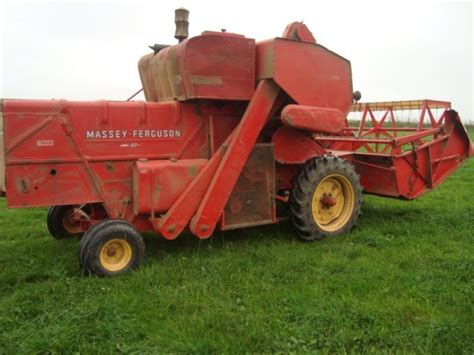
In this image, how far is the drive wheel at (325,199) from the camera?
5777mm

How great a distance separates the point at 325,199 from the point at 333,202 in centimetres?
11

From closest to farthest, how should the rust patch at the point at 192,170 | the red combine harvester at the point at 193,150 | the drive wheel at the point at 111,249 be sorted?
1. the drive wheel at the point at 111,249
2. the red combine harvester at the point at 193,150
3. the rust patch at the point at 192,170

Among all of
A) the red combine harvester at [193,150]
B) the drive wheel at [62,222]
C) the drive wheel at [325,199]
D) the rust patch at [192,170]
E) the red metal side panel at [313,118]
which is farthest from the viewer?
the drive wheel at [62,222]

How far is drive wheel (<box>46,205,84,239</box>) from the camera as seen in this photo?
602cm

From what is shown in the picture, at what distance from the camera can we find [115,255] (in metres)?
4.71

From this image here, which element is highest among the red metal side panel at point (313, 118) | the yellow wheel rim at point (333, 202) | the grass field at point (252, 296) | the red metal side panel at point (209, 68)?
the red metal side panel at point (209, 68)

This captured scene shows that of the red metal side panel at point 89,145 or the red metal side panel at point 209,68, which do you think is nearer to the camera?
the red metal side panel at point 89,145

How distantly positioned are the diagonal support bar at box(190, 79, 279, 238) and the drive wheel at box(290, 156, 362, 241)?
925 millimetres

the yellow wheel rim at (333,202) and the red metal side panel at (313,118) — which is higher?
the red metal side panel at (313,118)

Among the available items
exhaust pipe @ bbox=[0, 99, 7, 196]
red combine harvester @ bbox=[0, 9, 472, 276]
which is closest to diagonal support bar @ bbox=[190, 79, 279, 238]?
red combine harvester @ bbox=[0, 9, 472, 276]

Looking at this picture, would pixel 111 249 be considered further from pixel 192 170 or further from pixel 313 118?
pixel 313 118

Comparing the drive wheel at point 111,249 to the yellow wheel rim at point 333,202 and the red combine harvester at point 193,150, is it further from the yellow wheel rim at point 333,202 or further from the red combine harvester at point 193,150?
the yellow wheel rim at point 333,202

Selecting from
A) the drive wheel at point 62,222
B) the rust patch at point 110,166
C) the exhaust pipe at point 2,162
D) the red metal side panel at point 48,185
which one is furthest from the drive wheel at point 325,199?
the exhaust pipe at point 2,162

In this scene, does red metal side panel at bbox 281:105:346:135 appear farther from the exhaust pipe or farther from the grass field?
the exhaust pipe
